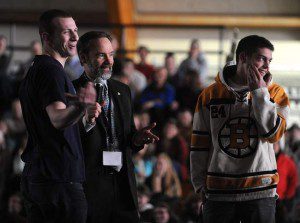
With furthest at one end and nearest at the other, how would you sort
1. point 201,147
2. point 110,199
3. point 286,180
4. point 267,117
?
1. point 286,180
2. point 201,147
3. point 110,199
4. point 267,117

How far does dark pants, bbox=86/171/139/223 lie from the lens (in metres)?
5.87

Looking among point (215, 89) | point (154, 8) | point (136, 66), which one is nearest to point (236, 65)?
point (215, 89)

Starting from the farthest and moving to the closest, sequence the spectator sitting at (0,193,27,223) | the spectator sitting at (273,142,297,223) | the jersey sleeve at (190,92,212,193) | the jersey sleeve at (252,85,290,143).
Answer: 1. the spectator sitting at (273,142,297,223)
2. the spectator sitting at (0,193,27,223)
3. the jersey sleeve at (190,92,212,193)
4. the jersey sleeve at (252,85,290,143)

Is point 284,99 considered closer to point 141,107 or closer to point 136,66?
point 141,107

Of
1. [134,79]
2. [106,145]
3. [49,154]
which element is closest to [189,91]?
[134,79]

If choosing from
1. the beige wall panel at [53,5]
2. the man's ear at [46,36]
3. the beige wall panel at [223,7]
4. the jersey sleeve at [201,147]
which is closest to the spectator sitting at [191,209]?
the jersey sleeve at [201,147]

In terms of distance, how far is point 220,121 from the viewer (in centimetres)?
599

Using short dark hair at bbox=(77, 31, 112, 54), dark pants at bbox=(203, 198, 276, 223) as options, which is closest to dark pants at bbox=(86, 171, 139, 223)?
dark pants at bbox=(203, 198, 276, 223)

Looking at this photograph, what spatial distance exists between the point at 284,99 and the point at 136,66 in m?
8.24

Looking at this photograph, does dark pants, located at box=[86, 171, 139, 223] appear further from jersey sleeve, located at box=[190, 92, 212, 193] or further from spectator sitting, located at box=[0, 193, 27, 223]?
spectator sitting, located at box=[0, 193, 27, 223]

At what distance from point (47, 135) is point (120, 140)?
2.83 ft

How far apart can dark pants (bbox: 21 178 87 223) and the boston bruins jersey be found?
1092mm

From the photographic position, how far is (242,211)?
19.5ft

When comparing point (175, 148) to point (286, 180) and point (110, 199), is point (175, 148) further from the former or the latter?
point (110, 199)
